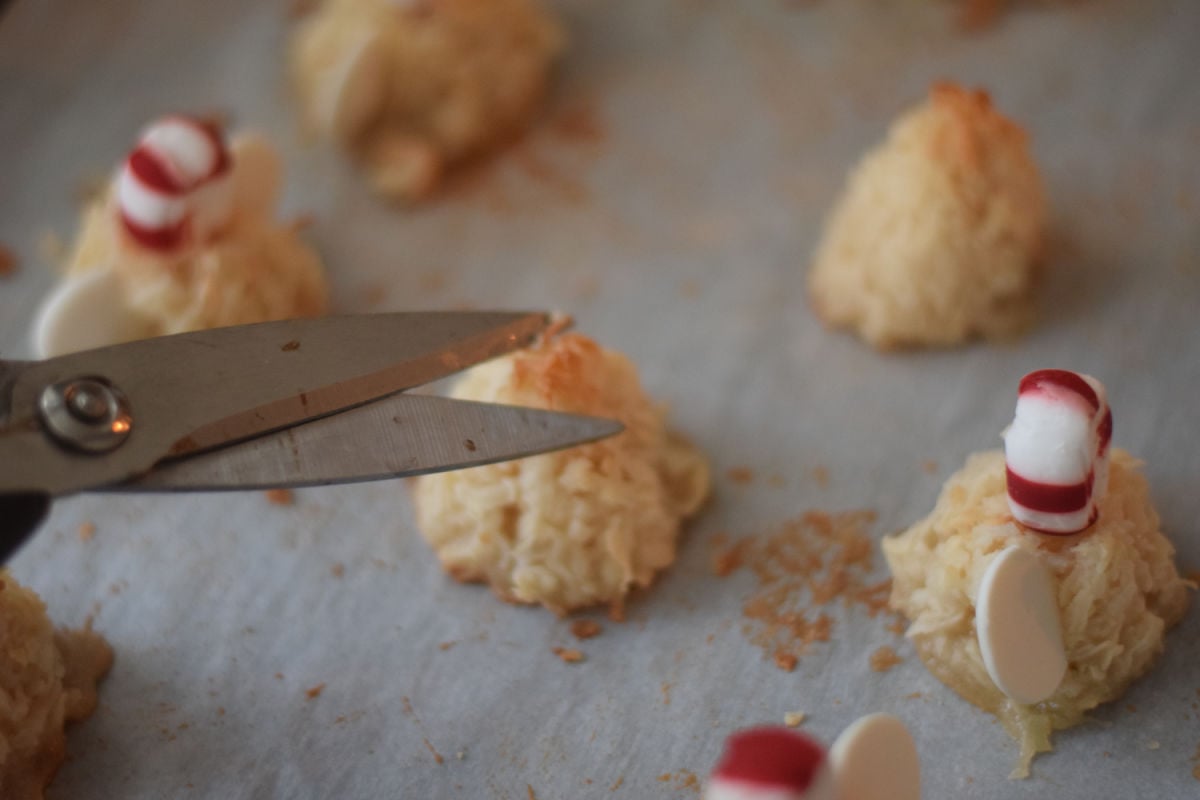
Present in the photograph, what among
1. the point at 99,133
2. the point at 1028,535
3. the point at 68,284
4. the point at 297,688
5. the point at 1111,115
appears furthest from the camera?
the point at 99,133

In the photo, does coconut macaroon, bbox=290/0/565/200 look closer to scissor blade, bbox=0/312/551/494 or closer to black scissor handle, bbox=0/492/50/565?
scissor blade, bbox=0/312/551/494

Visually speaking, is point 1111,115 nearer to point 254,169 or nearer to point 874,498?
point 874,498

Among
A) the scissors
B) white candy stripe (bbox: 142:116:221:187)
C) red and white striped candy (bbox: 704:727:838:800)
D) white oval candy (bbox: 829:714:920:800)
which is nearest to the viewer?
red and white striped candy (bbox: 704:727:838:800)

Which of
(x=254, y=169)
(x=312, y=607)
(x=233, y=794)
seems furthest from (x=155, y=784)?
(x=254, y=169)

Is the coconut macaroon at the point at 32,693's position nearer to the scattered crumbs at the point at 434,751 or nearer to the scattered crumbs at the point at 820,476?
the scattered crumbs at the point at 434,751

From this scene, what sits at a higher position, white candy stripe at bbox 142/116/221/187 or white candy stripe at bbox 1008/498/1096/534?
white candy stripe at bbox 142/116/221/187

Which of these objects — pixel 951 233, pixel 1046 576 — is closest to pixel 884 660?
pixel 1046 576

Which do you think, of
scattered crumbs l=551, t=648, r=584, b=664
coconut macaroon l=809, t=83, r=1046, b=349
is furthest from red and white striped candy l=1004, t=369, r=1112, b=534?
scattered crumbs l=551, t=648, r=584, b=664
